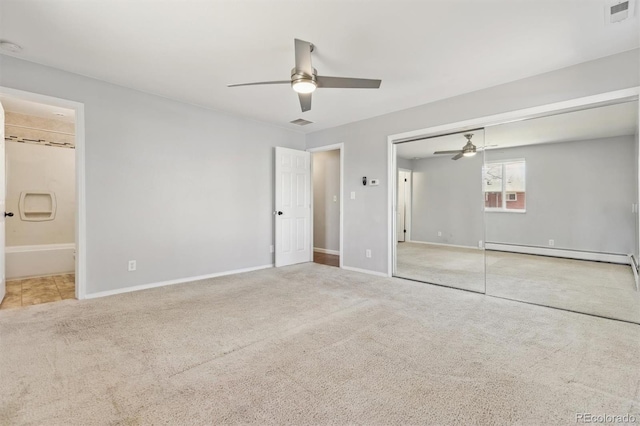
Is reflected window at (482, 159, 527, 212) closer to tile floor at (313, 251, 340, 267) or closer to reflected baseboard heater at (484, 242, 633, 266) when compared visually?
reflected baseboard heater at (484, 242, 633, 266)

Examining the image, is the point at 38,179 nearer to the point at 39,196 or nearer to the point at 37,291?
the point at 39,196

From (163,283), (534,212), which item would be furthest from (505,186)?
(163,283)

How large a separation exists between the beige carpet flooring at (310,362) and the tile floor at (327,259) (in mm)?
2253

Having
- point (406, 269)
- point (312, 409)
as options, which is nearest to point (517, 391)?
point (312, 409)

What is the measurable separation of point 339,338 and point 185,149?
133 inches

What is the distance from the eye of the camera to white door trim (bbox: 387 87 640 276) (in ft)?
9.39

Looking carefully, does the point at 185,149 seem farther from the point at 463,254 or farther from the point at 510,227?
the point at 510,227

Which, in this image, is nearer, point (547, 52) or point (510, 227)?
point (547, 52)

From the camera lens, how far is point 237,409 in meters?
1.54

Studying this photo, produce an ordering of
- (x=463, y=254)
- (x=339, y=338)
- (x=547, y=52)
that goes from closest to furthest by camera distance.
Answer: (x=339, y=338), (x=547, y=52), (x=463, y=254)

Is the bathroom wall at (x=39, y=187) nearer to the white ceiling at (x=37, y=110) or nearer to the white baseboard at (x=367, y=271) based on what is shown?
the white ceiling at (x=37, y=110)

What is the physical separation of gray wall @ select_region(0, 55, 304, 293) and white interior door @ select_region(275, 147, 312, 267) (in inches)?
6.9

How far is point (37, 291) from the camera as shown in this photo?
378 centimetres

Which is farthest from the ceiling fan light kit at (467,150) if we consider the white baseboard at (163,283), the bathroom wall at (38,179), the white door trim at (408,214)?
the bathroom wall at (38,179)
